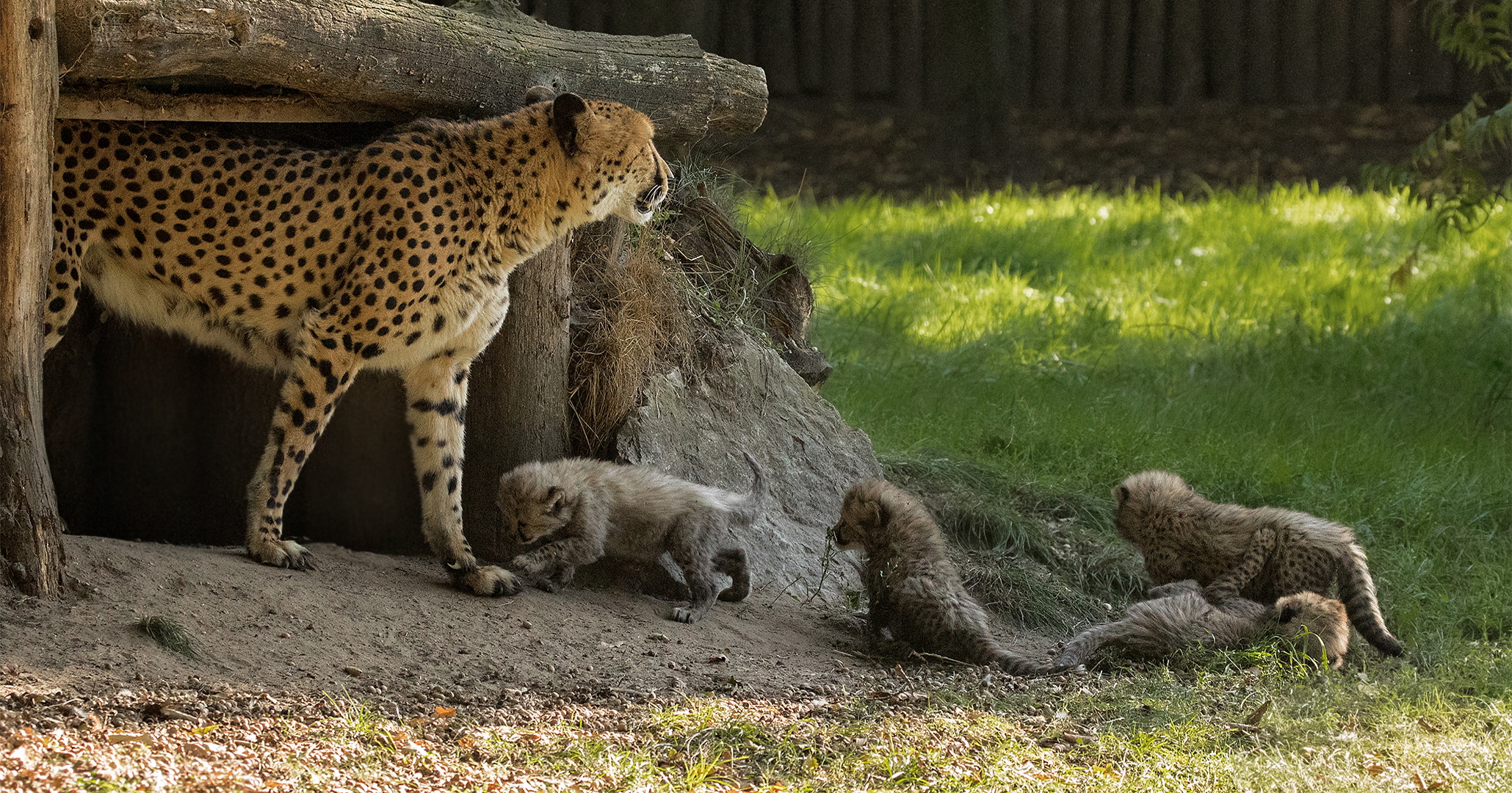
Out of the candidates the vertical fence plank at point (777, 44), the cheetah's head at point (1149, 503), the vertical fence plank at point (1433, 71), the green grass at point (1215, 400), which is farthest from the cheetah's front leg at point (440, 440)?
the vertical fence plank at point (1433, 71)

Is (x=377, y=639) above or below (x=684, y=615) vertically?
above

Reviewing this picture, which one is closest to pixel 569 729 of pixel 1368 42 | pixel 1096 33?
pixel 1096 33

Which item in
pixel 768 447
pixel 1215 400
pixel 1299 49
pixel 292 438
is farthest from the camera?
pixel 1299 49

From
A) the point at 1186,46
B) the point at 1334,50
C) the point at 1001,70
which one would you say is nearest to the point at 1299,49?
the point at 1334,50

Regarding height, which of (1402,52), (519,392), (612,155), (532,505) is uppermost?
(1402,52)

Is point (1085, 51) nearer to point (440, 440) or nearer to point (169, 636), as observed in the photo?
point (440, 440)

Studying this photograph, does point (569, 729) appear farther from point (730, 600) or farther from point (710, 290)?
point (710, 290)

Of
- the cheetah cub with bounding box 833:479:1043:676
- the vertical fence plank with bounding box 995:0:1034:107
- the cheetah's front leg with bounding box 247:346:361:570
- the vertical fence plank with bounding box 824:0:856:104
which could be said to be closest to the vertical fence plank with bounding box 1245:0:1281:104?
the vertical fence plank with bounding box 995:0:1034:107

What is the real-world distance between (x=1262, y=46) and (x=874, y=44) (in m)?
2.92

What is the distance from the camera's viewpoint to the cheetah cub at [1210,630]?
14.5 feet

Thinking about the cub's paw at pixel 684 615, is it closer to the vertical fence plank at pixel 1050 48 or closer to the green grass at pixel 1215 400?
the green grass at pixel 1215 400

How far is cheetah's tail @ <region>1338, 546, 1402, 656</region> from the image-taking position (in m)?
4.57

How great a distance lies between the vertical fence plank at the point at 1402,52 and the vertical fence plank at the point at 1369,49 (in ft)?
0.14

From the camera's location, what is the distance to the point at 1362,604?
470 cm
